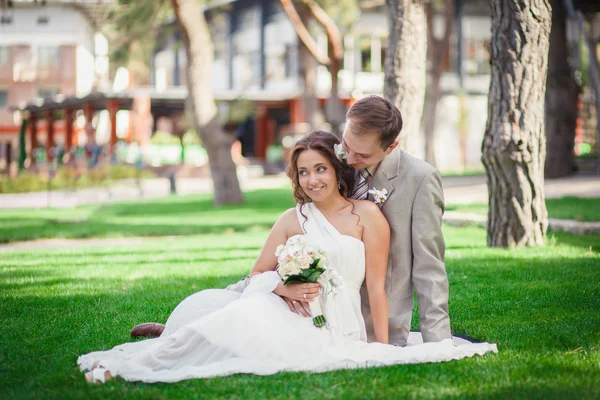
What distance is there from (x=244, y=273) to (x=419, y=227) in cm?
428

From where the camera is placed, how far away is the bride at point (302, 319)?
186 inches

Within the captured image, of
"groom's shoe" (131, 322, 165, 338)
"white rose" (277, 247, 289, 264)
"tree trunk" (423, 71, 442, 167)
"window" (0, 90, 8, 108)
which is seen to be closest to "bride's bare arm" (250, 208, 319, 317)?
"white rose" (277, 247, 289, 264)

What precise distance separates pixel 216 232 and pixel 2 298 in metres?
7.06

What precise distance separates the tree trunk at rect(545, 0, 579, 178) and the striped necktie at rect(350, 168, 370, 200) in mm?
15946

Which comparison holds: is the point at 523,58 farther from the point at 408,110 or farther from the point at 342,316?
the point at 342,316

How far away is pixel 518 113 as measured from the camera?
947cm

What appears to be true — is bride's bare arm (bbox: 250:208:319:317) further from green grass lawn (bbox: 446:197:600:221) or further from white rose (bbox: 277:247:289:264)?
green grass lawn (bbox: 446:197:600:221)

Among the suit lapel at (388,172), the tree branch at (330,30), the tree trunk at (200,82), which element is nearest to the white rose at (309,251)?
the suit lapel at (388,172)

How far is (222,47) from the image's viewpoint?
1960 inches

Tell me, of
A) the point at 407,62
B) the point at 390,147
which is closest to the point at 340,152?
the point at 390,147

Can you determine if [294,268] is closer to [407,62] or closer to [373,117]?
[373,117]

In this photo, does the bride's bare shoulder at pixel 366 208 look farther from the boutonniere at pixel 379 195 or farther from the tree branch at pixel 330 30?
the tree branch at pixel 330 30

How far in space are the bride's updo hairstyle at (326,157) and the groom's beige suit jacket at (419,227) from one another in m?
0.19

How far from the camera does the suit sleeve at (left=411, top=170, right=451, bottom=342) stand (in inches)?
199
